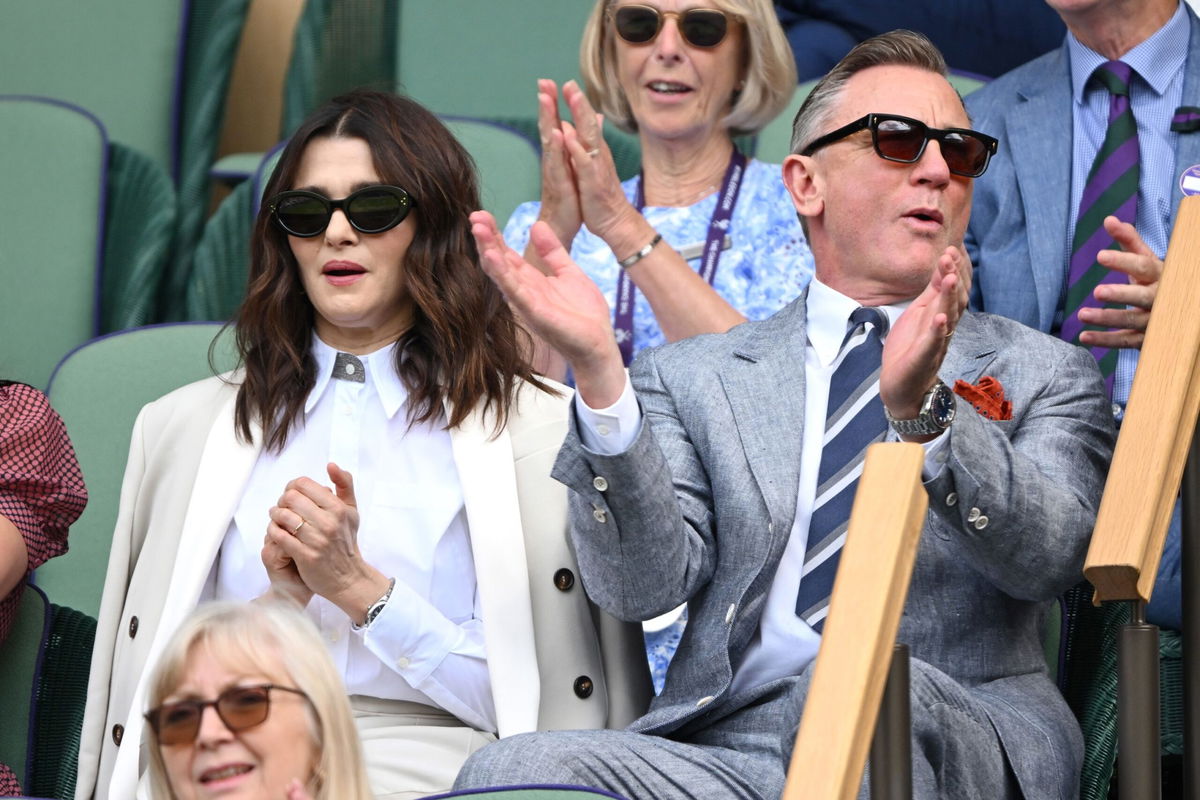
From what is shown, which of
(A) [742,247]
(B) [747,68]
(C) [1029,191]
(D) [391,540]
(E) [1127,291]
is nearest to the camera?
(E) [1127,291]

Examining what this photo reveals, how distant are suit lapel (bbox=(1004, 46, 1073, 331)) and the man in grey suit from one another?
Result: 50 cm

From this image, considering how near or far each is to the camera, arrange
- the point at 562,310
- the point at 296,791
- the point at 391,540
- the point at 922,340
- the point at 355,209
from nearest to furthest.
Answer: the point at 296,791, the point at 922,340, the point at 562,310, the point at 391,540, the point at 355,209

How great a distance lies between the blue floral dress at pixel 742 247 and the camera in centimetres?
334

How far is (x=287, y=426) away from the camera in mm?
2693

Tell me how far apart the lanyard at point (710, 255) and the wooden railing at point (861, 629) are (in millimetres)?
1607

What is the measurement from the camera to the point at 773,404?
2535mm

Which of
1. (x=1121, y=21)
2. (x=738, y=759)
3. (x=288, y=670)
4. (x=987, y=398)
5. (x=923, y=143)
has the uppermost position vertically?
(x=1121, y=21)

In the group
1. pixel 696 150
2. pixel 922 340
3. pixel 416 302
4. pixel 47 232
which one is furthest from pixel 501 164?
pixel 922 340

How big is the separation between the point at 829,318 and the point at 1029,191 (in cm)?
73

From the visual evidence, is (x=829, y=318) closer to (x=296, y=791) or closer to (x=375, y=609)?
(x=375, y=609)

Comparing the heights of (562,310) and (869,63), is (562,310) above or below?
below

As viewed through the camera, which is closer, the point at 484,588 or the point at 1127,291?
the point at 1127,291

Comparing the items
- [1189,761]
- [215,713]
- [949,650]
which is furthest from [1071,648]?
[215,713]

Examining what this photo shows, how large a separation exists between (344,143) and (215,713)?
4.11ft
